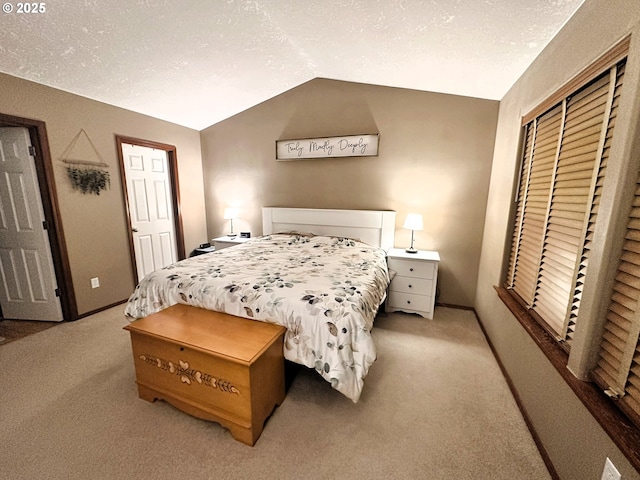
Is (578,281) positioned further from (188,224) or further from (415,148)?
(188,224)

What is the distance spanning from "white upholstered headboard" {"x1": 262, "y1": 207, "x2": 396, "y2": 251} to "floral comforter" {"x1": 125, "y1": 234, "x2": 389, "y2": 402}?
69 centimetres

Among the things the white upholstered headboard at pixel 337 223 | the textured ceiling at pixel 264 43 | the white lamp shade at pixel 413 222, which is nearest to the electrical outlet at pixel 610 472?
the textured ceiling at pixel 264 43

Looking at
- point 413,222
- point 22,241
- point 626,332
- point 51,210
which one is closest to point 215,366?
point 626,332

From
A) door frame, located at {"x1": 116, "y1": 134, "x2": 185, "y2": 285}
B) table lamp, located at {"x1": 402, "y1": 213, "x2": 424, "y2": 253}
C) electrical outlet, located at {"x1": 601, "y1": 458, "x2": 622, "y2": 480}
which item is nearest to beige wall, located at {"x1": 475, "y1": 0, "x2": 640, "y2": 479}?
electrical outlet, located at {"x1": 601, "y1": 458, "x2": 622, "y2": 480}

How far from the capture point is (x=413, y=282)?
115 inches

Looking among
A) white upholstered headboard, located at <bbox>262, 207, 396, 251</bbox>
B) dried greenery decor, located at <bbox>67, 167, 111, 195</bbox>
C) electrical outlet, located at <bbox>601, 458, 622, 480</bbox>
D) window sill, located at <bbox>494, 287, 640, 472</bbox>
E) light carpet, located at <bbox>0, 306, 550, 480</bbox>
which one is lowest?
light carpet, located at <bbox>0, 306, 550, 480</bbox>

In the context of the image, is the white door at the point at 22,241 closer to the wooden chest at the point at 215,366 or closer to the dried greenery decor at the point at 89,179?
the dried greenery decor at the point at 89,179

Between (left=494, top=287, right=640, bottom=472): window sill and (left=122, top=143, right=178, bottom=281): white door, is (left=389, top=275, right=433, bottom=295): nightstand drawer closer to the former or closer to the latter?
(left=494, top=287, right=640, bottom=472): window sill

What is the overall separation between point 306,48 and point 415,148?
1.57m

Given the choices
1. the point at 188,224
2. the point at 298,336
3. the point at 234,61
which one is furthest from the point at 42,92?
the point at 298,336

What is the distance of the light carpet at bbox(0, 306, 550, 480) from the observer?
1334 mm

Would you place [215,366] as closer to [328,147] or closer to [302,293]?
[302,293]

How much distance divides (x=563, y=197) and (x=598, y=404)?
1.05 metres

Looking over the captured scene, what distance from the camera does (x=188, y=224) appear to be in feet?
13.5
